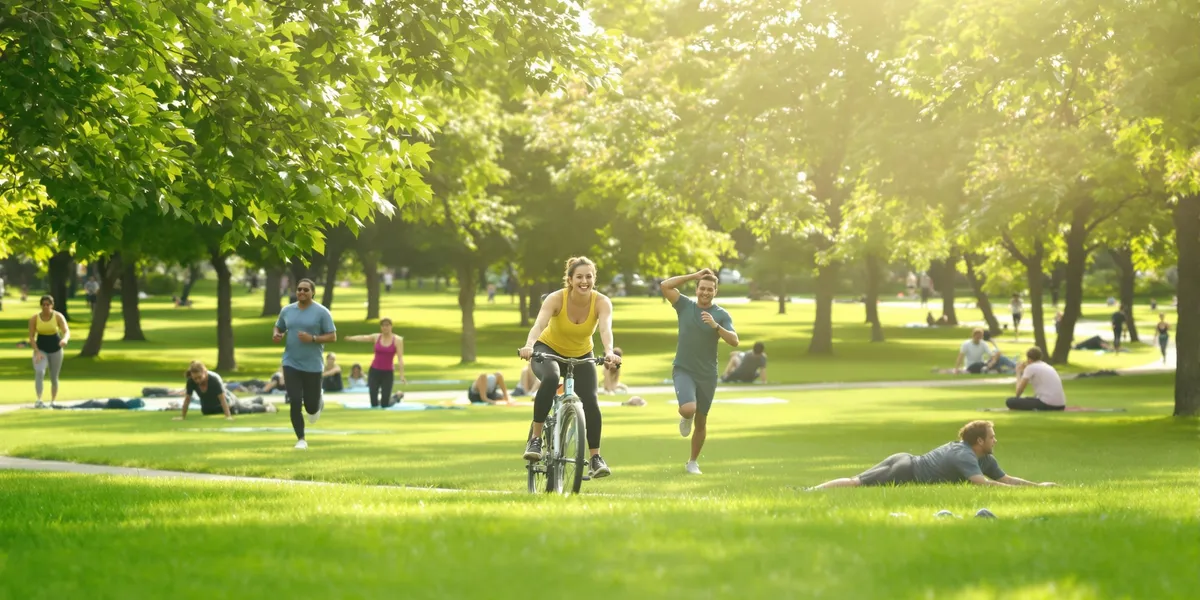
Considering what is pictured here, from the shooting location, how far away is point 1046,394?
25.8 metres

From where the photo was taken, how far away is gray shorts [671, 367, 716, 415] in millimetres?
Result: 14867

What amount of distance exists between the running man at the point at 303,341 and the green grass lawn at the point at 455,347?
14.0 metres

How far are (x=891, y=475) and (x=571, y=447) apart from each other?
11.9 ft

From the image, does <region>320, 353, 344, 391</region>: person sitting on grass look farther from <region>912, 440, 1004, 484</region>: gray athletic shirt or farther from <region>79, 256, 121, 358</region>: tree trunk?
<region>912, 440, 1004, 484</region>: gray athletic shirt

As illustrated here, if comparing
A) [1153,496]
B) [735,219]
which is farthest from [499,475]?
[735,219]

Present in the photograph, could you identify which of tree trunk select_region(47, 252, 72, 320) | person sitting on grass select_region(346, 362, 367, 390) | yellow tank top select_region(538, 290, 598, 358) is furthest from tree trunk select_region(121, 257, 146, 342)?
yellow tank top select_region(538, 290, 598, 358)

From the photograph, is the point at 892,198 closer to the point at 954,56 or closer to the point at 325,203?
the point at 954,56

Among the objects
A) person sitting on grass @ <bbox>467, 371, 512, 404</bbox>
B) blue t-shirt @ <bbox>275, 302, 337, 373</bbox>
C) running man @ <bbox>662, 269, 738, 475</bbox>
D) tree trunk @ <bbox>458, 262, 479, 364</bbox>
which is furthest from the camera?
tree trunk @ <bbox>458, 262, 479, 364</bbox>

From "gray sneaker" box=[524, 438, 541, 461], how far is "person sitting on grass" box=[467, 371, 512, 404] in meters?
17.0

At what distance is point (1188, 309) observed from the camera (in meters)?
23.4

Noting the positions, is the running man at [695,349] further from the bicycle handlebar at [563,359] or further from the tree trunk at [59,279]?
the tree trunk at [59,279]

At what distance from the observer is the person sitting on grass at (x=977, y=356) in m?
40.3

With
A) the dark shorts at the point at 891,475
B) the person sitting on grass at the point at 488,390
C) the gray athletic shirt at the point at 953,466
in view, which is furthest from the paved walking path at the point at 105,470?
the person sitting on grass at the point at 488,390

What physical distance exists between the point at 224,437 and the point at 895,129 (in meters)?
11.5
